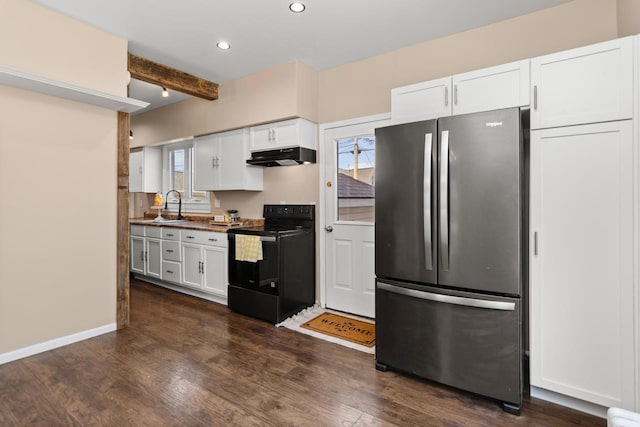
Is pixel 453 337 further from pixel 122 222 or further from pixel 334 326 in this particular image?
pixel 122 222

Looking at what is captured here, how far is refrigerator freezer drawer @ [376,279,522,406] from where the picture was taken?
Result: 1.85 meters

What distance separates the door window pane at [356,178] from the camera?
3.35 metres

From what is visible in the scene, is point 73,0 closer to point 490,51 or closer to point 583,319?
point 490,51

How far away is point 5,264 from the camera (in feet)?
7.89

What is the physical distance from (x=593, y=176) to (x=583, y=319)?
794 millimetres

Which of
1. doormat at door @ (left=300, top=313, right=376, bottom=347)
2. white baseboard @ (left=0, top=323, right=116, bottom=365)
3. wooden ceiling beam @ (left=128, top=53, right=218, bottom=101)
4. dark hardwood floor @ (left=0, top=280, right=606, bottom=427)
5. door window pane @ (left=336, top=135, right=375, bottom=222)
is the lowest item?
dark hardwood floor @ (left=0, top=280, right=606, bottom=427)

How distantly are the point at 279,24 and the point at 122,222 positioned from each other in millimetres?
2293

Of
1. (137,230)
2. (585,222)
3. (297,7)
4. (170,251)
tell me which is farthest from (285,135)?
(137,230)

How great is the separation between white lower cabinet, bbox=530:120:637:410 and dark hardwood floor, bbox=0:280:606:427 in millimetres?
280

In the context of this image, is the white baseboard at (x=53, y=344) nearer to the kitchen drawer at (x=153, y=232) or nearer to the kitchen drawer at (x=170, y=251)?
the kitchen drawer at (x=170, y=251)

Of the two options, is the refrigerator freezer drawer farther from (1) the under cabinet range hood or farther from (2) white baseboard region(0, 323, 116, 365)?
(2) white baseboard region(0, 323, 116, 365)

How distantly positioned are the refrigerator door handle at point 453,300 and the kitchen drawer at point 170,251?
2982mm

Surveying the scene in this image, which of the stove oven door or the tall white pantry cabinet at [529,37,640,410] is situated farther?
the stove oven door

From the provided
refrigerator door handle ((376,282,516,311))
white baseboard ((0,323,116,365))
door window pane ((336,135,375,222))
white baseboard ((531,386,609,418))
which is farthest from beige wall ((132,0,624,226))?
white baseboard ((531,386,609,418))
